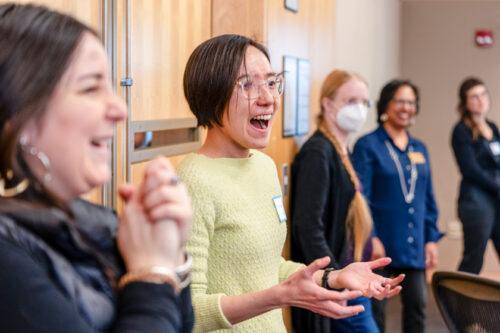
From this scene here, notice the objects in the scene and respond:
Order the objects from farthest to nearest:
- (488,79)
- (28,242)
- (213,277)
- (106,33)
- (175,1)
→ (488,79)
(175,1)
(106,33)
(213,277)
(28,242)

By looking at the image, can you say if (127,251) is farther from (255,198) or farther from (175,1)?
(175,1)

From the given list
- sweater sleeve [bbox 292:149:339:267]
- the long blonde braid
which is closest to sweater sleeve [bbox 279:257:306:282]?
sweater sleeve [bbox 292:149:339:267]

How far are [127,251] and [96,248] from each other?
1.5 inches

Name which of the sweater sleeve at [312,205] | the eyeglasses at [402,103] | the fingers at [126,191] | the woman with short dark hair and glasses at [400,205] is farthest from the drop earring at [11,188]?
the eyeglasses at [402,103]

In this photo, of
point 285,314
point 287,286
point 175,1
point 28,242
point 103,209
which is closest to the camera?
point 28,242

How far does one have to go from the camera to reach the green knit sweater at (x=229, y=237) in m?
1.63

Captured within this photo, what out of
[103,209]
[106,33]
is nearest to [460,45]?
[106,33]

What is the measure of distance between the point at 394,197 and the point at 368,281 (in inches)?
92.8

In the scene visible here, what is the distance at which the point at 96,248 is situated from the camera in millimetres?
941

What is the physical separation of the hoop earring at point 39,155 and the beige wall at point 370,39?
3899mm

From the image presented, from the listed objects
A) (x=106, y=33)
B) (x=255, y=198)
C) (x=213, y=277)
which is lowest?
(x=213, y=277)

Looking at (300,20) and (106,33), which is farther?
(300,20)

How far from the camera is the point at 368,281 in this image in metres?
1.70

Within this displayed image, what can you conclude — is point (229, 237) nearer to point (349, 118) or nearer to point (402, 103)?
point (349, 118)
